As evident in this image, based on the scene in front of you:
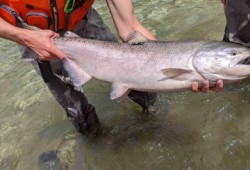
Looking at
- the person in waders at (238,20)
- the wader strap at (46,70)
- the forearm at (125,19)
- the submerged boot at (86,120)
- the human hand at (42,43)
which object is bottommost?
the submerged boot at (86,120)

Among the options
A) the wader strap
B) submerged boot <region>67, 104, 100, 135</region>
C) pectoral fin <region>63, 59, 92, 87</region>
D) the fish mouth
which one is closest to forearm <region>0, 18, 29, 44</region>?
pectoral fin <region>63, 59, 92, 87</region>

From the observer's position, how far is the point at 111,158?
13.5 ft

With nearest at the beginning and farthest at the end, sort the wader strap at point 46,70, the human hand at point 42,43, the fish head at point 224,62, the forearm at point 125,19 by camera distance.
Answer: the fish head at point 224,62 → the human hand at point 42,43 → the forearm at point 125,19 → the wader strap at point 46,70

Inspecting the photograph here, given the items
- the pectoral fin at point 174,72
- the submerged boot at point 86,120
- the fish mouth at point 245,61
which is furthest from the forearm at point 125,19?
the fish mouth at point 245,61

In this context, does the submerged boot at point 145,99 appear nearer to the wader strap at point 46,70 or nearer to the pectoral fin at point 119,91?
the wader strap at point 46,70

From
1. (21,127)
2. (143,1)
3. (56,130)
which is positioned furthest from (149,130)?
(143,1)

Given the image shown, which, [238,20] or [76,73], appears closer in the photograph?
[76,73]

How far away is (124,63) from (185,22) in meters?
3.58

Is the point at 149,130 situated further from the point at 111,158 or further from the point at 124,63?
the point at 124,63

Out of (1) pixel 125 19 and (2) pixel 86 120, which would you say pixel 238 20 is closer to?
(1) pixel 125 19

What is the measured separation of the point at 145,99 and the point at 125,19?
99 centimetres

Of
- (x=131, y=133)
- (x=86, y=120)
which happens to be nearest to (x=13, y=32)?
(x=86, y=120)

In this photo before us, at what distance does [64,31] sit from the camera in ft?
13.4

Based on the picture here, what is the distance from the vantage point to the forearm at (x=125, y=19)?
3998mm
